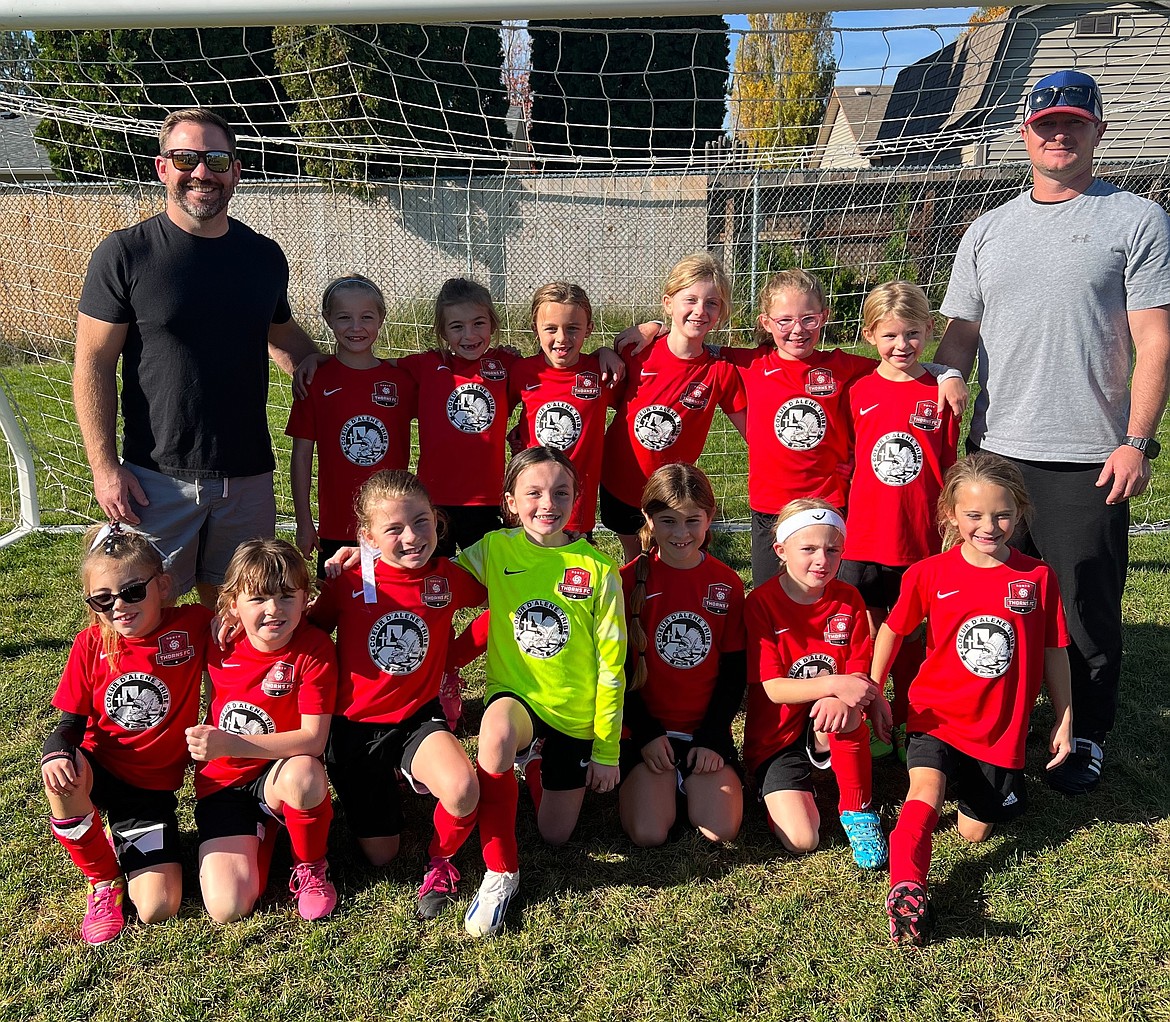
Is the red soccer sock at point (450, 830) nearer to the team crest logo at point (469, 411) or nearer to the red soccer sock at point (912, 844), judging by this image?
the red soccer sock at point (912, 844)

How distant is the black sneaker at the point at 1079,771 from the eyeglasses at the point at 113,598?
303 centimetres

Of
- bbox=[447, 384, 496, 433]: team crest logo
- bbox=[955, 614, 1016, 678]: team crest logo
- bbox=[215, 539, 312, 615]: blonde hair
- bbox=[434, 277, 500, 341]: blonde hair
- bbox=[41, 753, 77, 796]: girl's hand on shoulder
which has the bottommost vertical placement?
bbox=[41, 753, 77, 796]: girl's hand on shoulder

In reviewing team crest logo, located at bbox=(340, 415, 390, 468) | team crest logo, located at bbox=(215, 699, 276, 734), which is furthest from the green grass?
team crest logo, located at bbox=(340, 415, 390, 468)

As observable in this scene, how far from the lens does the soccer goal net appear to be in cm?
587

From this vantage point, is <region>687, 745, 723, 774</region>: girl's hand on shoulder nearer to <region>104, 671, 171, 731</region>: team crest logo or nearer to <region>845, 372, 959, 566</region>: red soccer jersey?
<region>845, 372, 959, 566</region>: red soccer jersey

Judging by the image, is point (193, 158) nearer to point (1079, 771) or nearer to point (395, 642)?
point (395, 642)

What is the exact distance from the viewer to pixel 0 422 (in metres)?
4.98

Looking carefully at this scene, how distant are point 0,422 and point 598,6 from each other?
12.8 ft

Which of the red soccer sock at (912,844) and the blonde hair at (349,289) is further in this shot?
the blonde hair at (349,289)

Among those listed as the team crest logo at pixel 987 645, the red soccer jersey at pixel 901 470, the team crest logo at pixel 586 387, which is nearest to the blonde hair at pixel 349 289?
the team crest logo at pixel 586 387

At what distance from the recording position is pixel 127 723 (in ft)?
9.25

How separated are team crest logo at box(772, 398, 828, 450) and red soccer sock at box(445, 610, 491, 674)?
138cm

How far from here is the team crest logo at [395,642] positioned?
2.94 metres

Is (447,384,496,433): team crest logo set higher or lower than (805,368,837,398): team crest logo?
lower
